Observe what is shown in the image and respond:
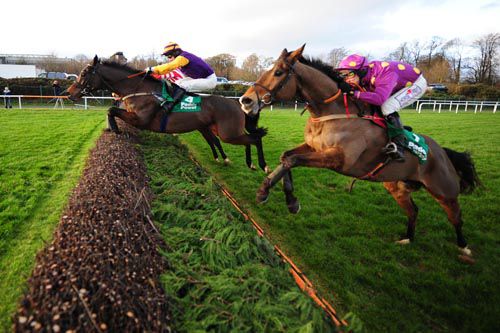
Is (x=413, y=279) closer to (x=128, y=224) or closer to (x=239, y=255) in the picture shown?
(x=239, y=255)

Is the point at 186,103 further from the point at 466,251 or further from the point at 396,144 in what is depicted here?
the point at 466,251

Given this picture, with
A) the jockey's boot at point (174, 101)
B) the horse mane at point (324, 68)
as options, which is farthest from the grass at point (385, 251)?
the horse mane at point (324, 68)

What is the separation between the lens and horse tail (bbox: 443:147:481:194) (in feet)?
13.0

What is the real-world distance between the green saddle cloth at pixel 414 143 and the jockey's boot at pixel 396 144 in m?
0.04

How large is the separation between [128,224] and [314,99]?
2241mm

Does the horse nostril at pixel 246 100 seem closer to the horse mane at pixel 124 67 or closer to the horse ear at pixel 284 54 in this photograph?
the horse ear at pixel 284 54

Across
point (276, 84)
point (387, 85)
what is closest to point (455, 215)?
point (387, 85)

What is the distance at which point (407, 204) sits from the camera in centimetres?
414

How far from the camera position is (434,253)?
148 inches

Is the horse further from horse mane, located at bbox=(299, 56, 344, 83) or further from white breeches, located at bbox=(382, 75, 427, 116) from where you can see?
white breeches, located at bbox=(382, 75, 427, 116)

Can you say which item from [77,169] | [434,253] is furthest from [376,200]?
[77,169]

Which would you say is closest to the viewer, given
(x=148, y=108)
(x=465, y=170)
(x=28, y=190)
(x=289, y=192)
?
(x=289, y=192)

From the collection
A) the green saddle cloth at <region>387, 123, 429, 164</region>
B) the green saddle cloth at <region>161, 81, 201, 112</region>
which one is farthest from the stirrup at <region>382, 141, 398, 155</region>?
the green saddle cloth at <region>161, 81, 201, 112</region>

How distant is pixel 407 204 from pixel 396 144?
1.19m
